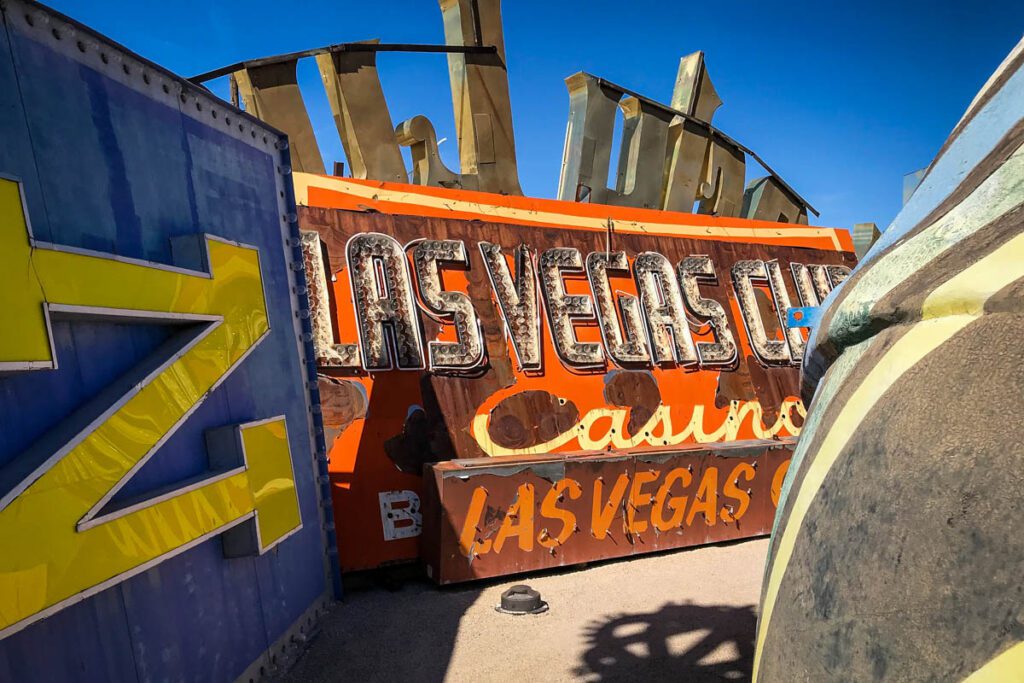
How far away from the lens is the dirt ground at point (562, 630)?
529cm

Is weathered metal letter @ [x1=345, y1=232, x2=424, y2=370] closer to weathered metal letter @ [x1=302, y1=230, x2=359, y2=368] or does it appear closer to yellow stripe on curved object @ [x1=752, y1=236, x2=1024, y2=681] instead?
weathered metal letter @ [x1=302, y1=230, x2=359, y2=368]

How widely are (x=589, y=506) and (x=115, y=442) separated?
5247 millimetres

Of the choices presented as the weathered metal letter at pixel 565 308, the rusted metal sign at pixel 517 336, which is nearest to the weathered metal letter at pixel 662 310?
the rusted metal sign at pixel 517 336

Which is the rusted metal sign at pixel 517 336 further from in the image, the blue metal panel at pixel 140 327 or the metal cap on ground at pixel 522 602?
the blue metal panel at pixel 140 327

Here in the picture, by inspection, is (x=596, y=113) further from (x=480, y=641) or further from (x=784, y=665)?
(x=784, y=665)

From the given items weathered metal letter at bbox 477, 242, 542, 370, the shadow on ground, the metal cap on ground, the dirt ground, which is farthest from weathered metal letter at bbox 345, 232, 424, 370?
the shadow on ground

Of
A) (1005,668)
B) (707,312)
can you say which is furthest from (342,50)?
(1005,668)

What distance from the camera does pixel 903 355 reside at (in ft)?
3.94

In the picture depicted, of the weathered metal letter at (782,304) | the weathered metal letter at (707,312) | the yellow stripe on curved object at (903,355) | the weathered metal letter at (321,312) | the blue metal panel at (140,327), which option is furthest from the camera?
the weathered metal letter at (782,304)

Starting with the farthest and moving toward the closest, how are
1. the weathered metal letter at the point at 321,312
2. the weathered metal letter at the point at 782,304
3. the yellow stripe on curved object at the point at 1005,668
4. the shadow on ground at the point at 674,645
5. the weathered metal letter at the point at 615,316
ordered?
the weathered metal letter at the point at 782,304 < the weathered metal letter at the point at 615,316 < the weathered metal letter at the point at 321,312 < the shadow on ground at the point at 674,645 < the yellow stripe on curved object at the point at 1005,668

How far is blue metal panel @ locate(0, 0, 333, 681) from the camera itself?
3488mm

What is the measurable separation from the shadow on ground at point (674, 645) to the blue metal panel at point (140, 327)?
2.45 metres

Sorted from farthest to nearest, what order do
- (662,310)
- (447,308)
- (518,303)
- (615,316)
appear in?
(662,310)
(615,316)
(518,303)
(447,308)

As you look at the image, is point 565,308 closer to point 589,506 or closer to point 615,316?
point 615,316
